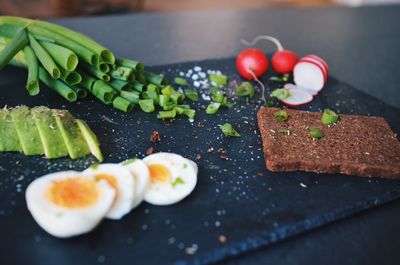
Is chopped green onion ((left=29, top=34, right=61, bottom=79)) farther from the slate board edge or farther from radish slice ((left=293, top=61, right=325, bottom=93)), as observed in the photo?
radish slice ((left=293, top=61, right=325, bottom=93))

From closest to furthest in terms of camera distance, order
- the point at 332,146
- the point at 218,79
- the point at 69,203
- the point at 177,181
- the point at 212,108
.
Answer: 1. the point at 69,203
2. the point at 177,181
3. the point at 332,146
4. the point at 212,108
5. the point at 218,79

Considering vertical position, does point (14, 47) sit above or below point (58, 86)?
above

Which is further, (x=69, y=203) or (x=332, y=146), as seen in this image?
(x=332, y=146)

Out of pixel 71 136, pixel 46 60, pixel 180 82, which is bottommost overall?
pixel 180 82

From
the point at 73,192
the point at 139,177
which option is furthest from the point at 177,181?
the point at 73,192

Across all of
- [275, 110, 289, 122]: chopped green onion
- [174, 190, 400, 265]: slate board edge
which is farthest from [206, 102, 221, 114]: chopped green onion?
[174, 190, 400, 265]: slate board edge

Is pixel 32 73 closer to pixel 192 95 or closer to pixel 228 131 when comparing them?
pixel 192 95

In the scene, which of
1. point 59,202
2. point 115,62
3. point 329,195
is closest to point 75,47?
point 115,62
